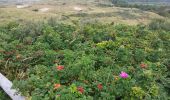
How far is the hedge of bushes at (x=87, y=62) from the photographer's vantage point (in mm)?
5379

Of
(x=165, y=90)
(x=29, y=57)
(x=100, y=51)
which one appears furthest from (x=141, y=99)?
(x=29, y=57)

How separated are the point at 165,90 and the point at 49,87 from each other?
213 cm

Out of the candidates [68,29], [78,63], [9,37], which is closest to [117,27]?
[68,29]

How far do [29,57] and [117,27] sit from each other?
2817 mm

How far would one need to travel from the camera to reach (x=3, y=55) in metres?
7.34

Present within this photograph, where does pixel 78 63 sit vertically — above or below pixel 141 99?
above

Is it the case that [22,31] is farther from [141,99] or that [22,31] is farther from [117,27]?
[141,99]

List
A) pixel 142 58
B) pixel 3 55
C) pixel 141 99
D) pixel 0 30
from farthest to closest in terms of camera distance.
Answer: pixel 0 30 → pixel 3 55 → pixel 142 58 → pixel 141 99

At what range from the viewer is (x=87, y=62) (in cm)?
579

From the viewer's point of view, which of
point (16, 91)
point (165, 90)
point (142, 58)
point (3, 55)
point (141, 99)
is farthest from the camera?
point (3, 55)

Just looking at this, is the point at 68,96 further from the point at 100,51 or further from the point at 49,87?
the point at 100,51

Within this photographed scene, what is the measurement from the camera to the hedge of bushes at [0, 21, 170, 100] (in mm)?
5379

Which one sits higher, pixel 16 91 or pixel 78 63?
pixel 78 63

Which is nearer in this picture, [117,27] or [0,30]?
[117,27]
